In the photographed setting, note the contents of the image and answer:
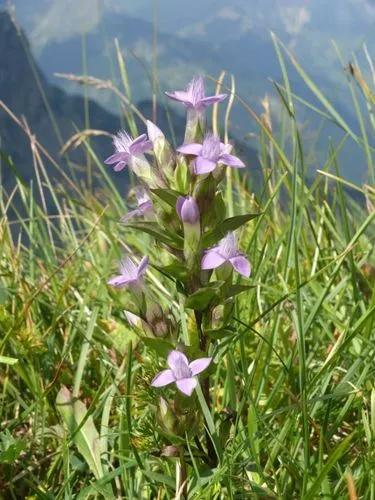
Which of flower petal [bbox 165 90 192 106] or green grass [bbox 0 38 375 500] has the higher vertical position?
flower petal [bbox 165 90 192 106]

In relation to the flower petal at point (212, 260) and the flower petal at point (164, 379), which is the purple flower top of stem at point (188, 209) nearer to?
the flower petal at point (212, 260)

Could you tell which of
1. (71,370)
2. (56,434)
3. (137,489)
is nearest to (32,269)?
(71,370)

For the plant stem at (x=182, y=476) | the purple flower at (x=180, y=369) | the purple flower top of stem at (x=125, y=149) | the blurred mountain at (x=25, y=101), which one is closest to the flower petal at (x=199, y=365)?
the purple flower at (x=180, y=369)

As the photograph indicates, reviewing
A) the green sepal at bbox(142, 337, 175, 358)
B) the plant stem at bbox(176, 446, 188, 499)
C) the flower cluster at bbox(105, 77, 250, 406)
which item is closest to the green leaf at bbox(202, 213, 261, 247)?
the flower cluster at bbox(105, 77, 250, 406)

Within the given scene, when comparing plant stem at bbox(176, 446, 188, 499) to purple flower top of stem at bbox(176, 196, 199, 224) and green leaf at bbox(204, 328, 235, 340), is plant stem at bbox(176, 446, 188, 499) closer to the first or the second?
green leaf at bbox(204, 328, 235, 340)

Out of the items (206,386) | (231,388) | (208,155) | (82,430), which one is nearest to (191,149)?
(208,155)

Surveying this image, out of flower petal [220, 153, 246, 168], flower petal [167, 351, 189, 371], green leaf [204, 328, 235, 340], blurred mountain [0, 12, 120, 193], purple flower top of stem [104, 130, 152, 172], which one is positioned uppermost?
flower petal [220, 153, 246, 168]

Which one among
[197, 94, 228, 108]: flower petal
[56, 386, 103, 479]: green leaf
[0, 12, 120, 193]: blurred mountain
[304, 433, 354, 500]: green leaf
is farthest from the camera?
[0, 12, 120, 193]: blurred mountain
